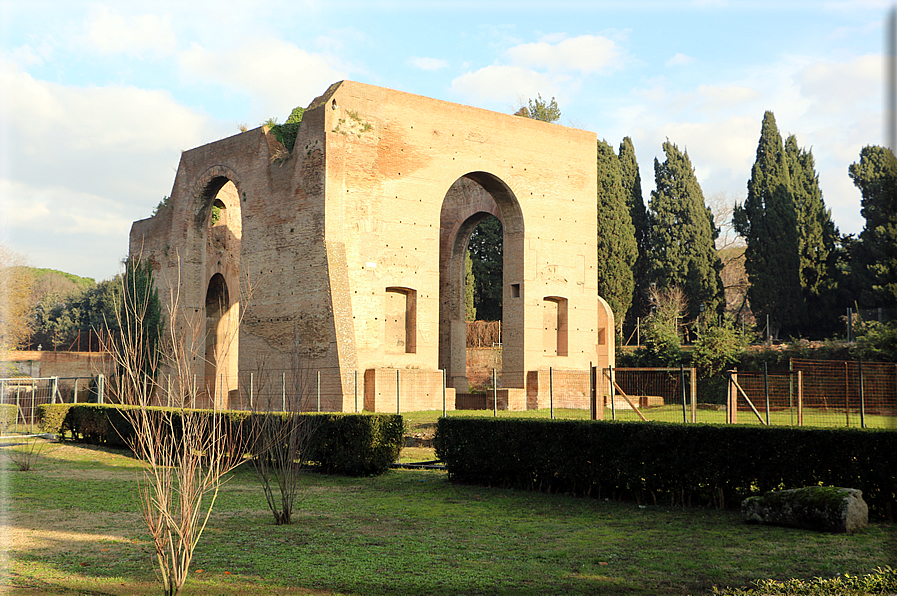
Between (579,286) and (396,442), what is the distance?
543 inches

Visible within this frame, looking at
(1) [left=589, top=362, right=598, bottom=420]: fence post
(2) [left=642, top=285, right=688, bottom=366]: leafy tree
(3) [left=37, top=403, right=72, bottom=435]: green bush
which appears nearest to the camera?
(1) [left=589, top=362, right=598, bottom=420]: fence post

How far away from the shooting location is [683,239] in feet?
131

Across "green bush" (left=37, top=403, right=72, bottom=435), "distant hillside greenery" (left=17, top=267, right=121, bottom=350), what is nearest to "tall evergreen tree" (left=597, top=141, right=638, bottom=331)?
"green bush" (left=37, top=403, right=72, bottom=435)

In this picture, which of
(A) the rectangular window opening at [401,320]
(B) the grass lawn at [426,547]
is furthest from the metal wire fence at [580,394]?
(B) the grass lawn at [426,547]

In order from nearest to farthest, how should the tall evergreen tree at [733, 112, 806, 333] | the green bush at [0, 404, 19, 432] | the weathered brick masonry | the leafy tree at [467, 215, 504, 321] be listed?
1. the green bush at [0, 404, 19, 432]
2. the weathered brick masonry
3. the tall evergreen tree at [733, 112, 806, 333]
4. the leafy tree at [467, 215, 504, 321]

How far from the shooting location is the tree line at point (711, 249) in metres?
35.7

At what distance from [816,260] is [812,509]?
31.3 meters

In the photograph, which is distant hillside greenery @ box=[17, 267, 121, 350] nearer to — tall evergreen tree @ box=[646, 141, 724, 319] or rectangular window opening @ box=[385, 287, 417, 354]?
tall evergreen tree @ box=[646, 141, 724, 319]

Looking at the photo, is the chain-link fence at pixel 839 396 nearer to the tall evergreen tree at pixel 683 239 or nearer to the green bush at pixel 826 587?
the green bush at pixel 826 587

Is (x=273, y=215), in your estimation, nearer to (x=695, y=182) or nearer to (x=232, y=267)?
(x=232, y=267)

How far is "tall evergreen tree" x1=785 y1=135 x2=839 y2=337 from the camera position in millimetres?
35875

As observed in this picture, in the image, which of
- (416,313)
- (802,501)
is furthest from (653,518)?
(416,313)

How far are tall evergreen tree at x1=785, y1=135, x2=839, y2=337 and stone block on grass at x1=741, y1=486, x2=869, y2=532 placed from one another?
29833 mm

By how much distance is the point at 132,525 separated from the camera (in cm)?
877
